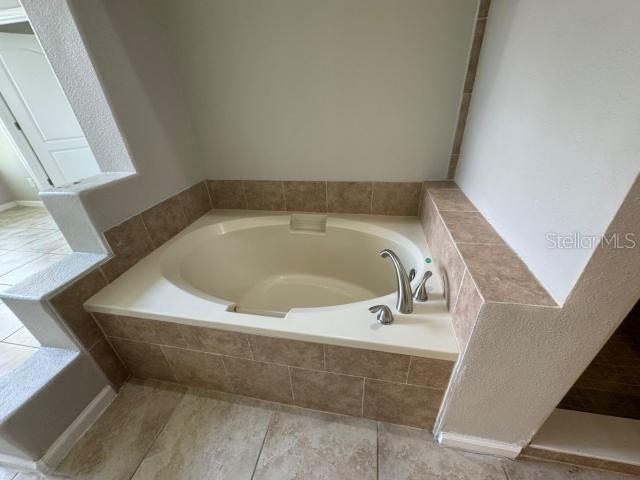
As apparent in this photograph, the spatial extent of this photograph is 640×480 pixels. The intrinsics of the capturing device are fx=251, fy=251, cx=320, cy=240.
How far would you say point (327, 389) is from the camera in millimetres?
938

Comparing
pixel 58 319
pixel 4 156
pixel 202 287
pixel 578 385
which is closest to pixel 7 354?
pixel 58 319

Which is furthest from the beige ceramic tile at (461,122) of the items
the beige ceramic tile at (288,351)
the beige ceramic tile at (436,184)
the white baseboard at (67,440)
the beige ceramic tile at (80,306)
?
the white baseboard at (67,440)

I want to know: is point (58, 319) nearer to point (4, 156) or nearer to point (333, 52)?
point (333, 52)

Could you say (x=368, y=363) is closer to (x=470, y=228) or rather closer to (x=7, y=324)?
(x=470, y=228)

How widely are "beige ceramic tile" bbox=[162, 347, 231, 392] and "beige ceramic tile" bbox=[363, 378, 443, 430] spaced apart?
1.93ft

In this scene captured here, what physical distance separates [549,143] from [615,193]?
0.84ft

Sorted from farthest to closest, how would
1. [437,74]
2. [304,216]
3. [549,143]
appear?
[304,216] < [437,74] < [549,143]

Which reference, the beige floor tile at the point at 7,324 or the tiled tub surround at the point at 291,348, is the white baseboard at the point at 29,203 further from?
the tiled tub surround at the point at 291,348

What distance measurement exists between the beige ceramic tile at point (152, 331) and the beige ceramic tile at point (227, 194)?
95 cm

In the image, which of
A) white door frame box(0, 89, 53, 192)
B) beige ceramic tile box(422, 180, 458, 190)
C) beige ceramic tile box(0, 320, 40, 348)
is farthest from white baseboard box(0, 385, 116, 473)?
white door frame box(0, 89, 53, 192)

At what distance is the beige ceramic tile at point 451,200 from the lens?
42.5 inches

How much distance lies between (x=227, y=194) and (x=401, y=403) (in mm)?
1508

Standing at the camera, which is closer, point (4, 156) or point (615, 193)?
point (615, 193)

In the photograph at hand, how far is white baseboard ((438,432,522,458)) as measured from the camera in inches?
33.5
